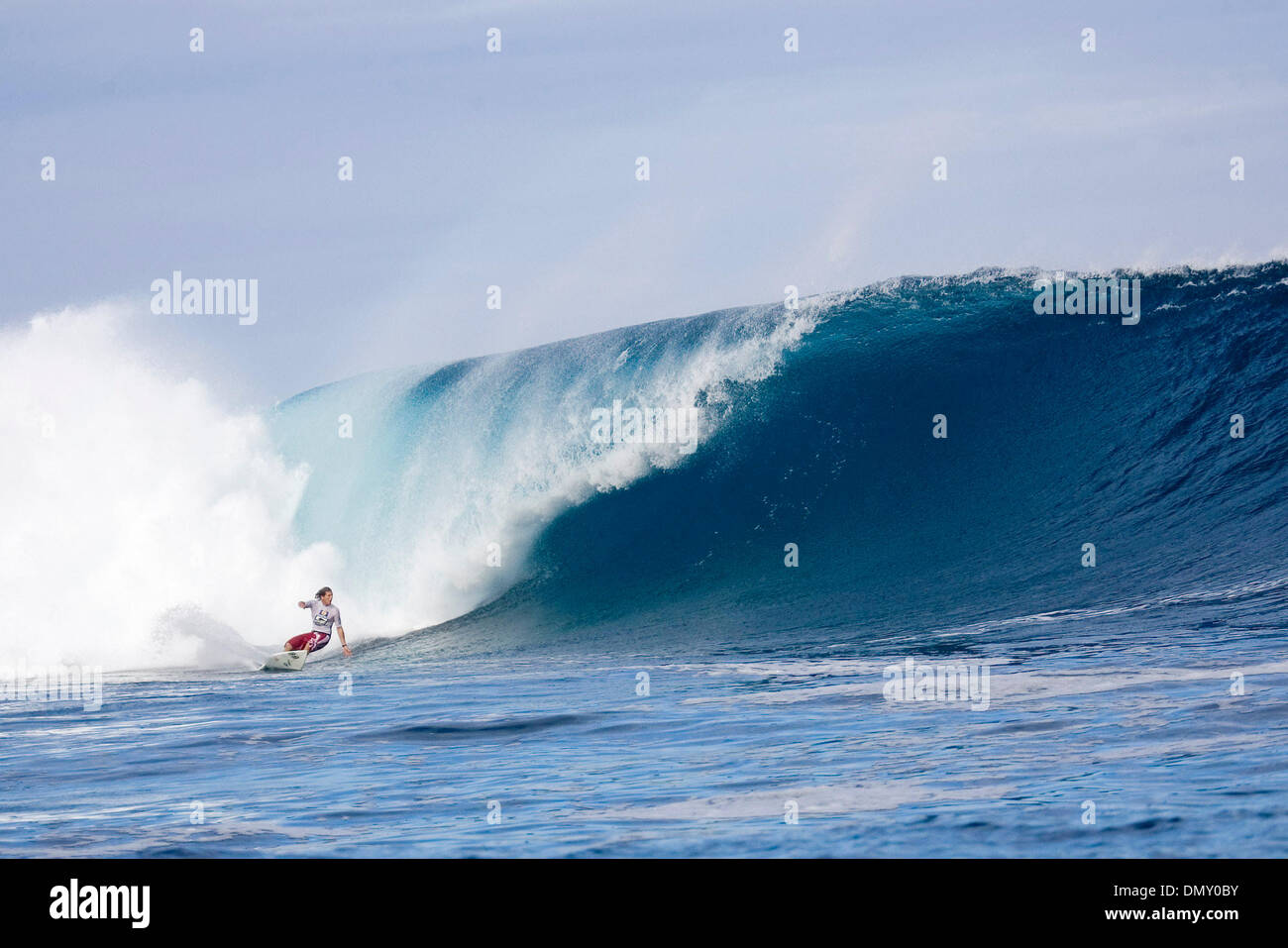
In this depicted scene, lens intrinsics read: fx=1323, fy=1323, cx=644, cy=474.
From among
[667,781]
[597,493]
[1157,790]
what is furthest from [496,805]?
[597,493]

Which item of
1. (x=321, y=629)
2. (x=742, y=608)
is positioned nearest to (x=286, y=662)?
(x=321, y=629)

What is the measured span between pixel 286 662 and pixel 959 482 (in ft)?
27.6

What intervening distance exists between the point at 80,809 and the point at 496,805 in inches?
78.0

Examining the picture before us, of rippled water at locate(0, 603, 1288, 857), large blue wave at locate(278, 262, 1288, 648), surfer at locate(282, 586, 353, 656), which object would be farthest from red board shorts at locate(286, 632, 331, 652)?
rippled water at locate(0, 603, 1288, 857)

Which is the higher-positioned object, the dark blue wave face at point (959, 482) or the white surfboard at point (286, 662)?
the dark blue wave face at point (959, 482)

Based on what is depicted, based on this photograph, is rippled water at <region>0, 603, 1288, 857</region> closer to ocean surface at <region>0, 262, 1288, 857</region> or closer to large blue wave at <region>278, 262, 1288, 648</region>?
ocean surface at <region>0, 262, 1288, 857</region>

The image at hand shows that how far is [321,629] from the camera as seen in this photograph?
13734mm

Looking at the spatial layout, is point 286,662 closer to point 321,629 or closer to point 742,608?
point 321,629

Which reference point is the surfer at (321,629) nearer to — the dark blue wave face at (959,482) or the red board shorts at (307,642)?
the red board shorts at (307,642)

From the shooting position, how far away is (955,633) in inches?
457

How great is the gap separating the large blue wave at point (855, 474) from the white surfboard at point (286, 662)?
215 centimetres

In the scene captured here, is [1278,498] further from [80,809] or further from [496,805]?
[80,809]

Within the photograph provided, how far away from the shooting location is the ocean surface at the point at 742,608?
553 cm

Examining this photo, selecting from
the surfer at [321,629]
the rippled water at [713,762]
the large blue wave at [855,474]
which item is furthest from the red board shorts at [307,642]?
the rippled water at [713,762]
